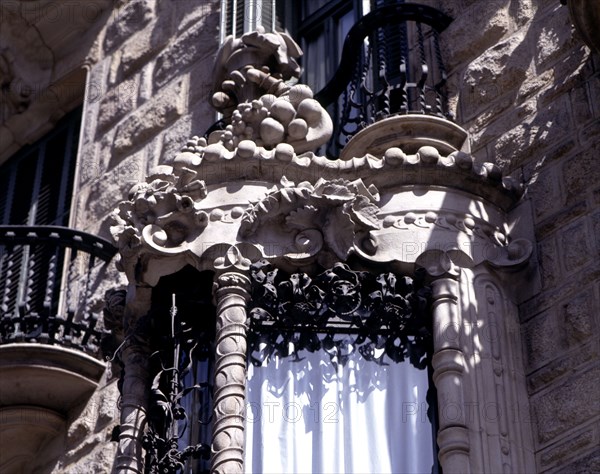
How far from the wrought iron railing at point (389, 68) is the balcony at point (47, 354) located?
2050 millimetres

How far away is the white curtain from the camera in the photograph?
29.1 ft

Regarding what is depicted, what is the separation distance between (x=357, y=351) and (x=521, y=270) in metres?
1.04

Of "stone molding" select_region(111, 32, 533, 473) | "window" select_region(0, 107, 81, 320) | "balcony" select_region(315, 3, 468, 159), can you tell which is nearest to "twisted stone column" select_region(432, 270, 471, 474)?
"stone molding" select_region(111, 32, 533, 473)

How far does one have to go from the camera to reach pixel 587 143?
32.0ft

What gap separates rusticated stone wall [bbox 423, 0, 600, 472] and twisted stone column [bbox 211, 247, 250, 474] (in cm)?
154

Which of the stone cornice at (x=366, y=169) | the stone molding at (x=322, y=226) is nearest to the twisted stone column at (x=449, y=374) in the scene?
the stone molding at (x=322, y=226)

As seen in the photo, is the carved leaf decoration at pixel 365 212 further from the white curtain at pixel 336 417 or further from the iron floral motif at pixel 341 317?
the white curtain at pixel 336 417

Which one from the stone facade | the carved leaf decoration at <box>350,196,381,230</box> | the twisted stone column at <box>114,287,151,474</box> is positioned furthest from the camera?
the carved leaf decoration at <box>350,196,381,230</box>

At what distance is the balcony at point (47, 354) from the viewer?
11.3 metres

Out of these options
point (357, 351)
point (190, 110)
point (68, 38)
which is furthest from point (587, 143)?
point (68, 38)

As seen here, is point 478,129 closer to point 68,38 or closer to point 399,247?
point 399,247

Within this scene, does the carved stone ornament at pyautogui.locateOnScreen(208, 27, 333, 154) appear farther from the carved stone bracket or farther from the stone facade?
the carved stone bracket

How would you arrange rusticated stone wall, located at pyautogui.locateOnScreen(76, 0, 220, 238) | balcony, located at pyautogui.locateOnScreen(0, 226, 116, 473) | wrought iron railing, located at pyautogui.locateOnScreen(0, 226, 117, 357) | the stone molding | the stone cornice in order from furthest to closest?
rusticated stone wall, located at pyautogui.locateOnScreen(76, 0, 220, 238)
wrought iron railing, located at pyautogui.locateOnScreen(0, 226, 117, 357)
balcony, located at pyautogui.locateOnScreen(0, 226, 116, 473)
the stone cornice
the stone molding

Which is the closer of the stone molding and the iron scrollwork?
the iron scrollwork
